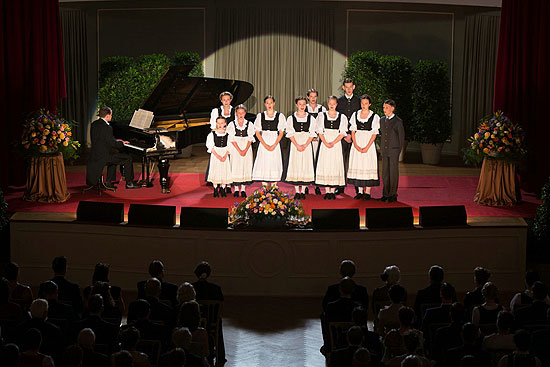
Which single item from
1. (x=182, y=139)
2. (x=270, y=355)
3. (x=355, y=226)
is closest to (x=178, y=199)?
(x=182, y=139)

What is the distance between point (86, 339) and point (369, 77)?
1157cm

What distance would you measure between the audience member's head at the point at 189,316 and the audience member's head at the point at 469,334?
185 centimetres

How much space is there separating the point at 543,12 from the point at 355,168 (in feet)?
12.9

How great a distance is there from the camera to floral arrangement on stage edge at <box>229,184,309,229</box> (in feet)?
28.6

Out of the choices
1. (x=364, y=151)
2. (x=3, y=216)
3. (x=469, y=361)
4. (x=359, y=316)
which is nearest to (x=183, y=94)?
(x=364, y=151)

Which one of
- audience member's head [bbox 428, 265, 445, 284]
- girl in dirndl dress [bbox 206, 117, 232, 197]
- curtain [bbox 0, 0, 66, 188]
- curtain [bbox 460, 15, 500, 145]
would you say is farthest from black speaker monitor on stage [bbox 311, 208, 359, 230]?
curtain [bbox 460, 15, 500, 145]

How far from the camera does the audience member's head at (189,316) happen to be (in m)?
5.48

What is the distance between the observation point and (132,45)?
54.5ft

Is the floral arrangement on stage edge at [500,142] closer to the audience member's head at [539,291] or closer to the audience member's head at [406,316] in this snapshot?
the audience member's head at [539,291]

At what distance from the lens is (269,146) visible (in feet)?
35.6

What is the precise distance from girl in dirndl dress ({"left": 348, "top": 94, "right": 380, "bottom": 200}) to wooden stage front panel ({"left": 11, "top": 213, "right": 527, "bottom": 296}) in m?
2.06

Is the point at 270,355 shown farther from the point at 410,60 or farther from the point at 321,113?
the point at 410,60

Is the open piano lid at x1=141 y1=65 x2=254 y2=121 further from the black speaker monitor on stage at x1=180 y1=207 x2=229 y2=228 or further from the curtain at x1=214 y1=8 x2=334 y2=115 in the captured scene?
the curtain at x1=214 y1=8 x2=334 y2=115

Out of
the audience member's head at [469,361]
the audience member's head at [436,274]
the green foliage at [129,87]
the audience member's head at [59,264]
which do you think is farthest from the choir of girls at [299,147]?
the audience member's head at [469,361]
